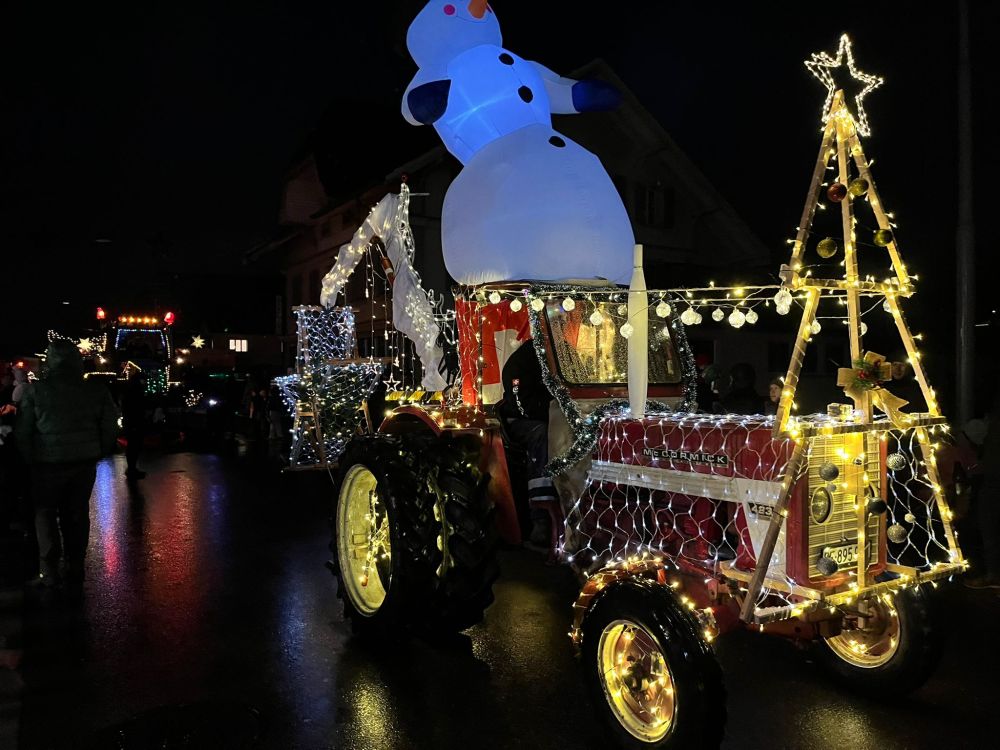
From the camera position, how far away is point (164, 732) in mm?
3748

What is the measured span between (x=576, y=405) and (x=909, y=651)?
2.08 meters

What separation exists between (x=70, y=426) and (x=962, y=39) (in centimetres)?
991

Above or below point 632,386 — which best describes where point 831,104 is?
above

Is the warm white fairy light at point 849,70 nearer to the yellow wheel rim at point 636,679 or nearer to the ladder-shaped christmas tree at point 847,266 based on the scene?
the ladder-shaped christmas tree at point 847,266

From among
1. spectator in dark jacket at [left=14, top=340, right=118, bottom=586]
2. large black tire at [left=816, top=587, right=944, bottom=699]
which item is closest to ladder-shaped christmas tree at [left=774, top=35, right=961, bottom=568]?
large black tire at [left=816, top=587, right=944, bottom=699]

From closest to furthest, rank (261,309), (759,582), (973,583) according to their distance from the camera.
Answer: (759,582) < (973,583) < (261,309)

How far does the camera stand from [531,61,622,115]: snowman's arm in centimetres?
662

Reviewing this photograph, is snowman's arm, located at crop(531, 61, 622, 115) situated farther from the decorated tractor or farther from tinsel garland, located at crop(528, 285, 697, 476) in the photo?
tinsel garland, located at crop(528, 285, 697, 476)

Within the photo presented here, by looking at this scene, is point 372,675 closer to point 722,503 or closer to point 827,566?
point 722,503

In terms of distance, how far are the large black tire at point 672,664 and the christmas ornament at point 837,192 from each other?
6.17 feet

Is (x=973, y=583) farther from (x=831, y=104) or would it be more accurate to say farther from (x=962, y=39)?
(x=962, y=39)

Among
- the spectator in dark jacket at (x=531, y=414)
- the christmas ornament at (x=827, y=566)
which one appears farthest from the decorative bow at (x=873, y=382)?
the spectator in dark jacket at (x=531, y=414)

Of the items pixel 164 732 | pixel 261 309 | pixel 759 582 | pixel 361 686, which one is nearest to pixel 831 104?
pixel 759 582

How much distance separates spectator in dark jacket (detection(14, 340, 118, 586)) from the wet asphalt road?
440 millimetres
